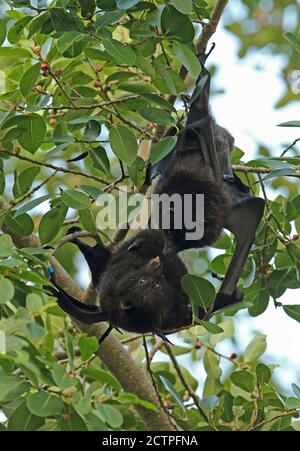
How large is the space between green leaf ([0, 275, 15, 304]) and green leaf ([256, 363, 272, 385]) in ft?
6.79

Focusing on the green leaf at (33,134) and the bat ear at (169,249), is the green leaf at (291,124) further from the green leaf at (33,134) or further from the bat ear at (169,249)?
the green leaf at (33,134)

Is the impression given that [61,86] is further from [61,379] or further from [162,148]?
[61,379]

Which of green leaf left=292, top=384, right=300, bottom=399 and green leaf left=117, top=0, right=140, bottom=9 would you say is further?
green leaf left=292, top=384, right=300, bottom=399

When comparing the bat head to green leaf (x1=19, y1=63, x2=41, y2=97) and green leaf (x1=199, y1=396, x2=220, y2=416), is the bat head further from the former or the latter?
green leaf (x1=19, y1=63, x2=41, y2=97)

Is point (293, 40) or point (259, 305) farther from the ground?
point (293, 40)

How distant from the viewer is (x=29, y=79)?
518cm

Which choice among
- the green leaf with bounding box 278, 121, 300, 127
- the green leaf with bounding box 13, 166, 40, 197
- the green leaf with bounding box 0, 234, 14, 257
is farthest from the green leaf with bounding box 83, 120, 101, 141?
the green leaf with bounding box 0, 234, 14, 257

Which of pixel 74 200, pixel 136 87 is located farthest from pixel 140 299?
pixel 136 87

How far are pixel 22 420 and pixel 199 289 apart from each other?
1318mm

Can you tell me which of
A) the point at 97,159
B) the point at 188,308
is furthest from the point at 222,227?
the point at 97,159

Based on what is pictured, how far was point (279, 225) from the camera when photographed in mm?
5934

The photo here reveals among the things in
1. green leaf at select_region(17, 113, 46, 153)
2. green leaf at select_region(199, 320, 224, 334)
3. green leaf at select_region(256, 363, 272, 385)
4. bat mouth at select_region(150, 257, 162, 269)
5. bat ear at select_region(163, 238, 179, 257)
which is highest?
green leaf at select_region(17, 113, 46, 153)

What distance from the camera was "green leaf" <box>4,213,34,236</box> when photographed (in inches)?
202

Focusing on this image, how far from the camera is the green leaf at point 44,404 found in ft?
13.4
